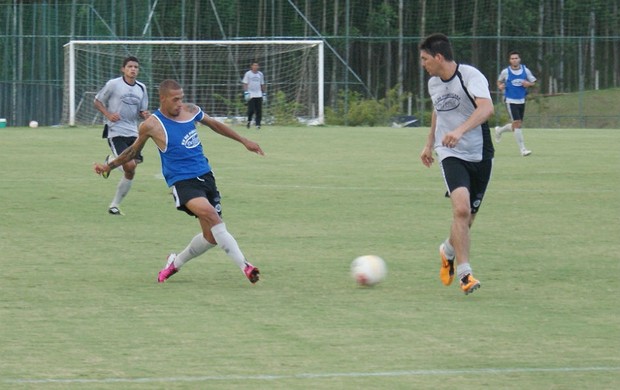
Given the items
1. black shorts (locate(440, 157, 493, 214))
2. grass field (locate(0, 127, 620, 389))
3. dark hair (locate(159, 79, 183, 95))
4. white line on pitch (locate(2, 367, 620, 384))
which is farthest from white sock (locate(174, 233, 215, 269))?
white line on pitch (locate(2, 367, 620, 384))

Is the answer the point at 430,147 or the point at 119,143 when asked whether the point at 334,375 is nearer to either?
the point at 430,147

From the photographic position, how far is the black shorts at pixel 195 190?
32.4 feet

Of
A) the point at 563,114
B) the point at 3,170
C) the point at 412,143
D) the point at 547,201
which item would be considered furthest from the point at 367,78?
the point at 547,201

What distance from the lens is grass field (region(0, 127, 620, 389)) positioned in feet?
22.5

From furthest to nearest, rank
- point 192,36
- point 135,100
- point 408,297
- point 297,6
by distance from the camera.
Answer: point 297,6
point 192,36
point 135,100
point 408,297

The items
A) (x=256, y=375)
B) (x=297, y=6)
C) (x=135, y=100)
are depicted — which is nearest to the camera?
(x=256, y=375)

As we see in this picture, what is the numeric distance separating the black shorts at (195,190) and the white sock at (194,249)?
0.79 feet

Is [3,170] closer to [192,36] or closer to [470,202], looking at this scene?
[470,202]

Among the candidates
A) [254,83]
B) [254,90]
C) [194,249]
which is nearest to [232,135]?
[194,249]

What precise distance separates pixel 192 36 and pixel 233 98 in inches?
257

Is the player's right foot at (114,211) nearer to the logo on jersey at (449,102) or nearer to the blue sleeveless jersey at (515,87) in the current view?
the logo on jersey at (449,102)

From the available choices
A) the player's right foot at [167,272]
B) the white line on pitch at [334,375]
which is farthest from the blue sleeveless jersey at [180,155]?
the white line on pitch at [334,375]

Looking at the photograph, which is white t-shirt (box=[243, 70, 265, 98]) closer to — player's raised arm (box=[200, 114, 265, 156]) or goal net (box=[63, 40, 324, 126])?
goal net (box=[63, 40, 324, 126])

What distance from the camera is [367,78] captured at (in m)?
50.3
